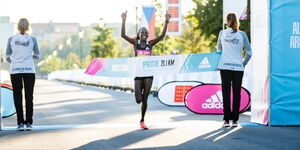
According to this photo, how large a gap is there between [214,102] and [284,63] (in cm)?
344

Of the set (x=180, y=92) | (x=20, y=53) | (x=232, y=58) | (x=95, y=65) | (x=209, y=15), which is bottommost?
(x=180, y=92)

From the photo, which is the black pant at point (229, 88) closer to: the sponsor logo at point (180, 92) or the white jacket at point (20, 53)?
the white jacket at point (20, 53)

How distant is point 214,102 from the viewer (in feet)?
47.7

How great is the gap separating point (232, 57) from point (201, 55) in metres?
4.51

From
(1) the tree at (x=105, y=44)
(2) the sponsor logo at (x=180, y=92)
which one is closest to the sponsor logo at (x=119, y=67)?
(2) the sponsor logo at (x=180, y=92)

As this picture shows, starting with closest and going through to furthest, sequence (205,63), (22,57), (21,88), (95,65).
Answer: (22,57) → (21,88) → (205,63) → (95,65)

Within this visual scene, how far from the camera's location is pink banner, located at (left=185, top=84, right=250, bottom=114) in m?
14.1

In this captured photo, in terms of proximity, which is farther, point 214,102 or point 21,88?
point 214,102

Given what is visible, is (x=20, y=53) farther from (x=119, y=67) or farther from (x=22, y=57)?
(x=119, y=67)

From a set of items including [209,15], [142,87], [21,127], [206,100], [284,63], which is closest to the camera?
[21,127]

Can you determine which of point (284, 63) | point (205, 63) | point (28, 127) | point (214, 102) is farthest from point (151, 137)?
point (205, 63)

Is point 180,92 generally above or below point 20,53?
below

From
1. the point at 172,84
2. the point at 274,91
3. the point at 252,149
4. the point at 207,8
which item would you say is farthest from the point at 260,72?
the point at 207,8

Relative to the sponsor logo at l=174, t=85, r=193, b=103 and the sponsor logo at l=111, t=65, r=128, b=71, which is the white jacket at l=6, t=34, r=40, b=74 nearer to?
the sponsor logo at l=174, t=85, r=193, b=103
